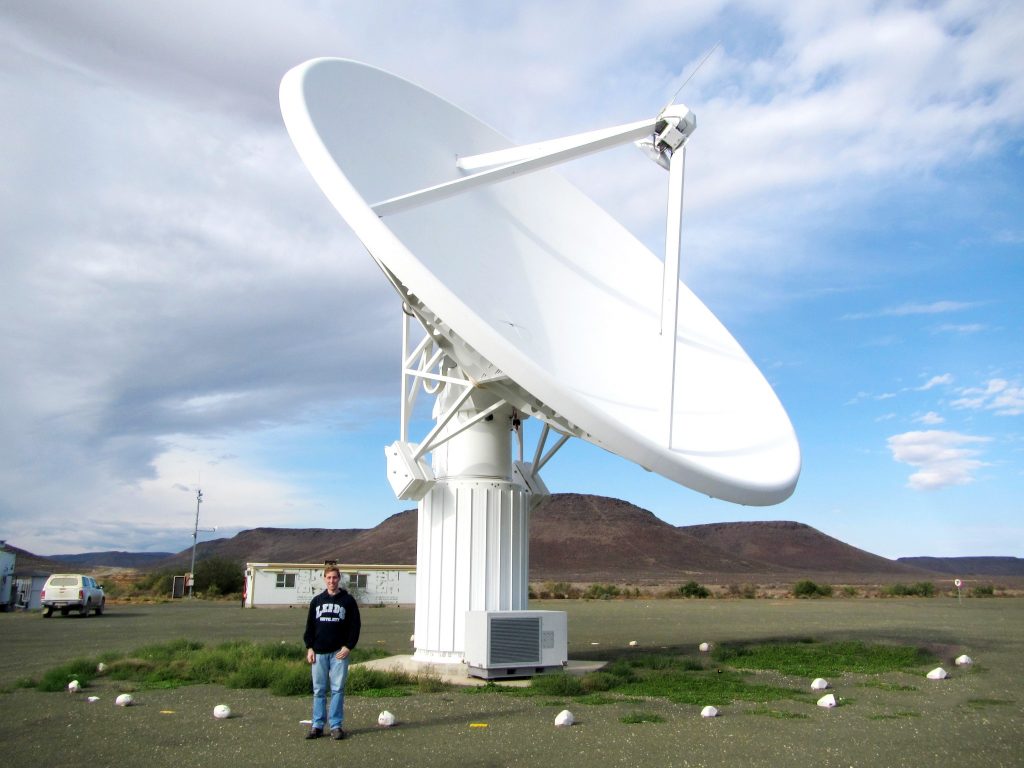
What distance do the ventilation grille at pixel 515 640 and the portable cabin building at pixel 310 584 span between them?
32.1 metres

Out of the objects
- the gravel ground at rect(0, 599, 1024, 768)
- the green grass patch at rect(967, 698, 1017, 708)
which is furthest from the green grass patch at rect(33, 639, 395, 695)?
Answer: the green grass patch at rect(967, 698, 1017, 708)

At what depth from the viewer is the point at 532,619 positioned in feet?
44.4

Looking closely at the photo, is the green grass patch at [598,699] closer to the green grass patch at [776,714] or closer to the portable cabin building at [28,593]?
the green grass patch at [776,714]

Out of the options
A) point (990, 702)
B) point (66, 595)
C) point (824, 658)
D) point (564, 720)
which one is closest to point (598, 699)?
point (564, 720)

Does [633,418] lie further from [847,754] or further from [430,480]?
[847,754]

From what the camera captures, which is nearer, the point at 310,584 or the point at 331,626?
the point at 331,626

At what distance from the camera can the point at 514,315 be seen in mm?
13438

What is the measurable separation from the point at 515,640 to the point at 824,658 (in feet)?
20.8

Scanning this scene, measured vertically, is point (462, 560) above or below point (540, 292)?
below

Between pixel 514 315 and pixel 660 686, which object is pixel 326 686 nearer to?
pixel 660 686

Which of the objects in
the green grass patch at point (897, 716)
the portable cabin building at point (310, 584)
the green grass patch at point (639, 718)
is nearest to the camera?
the green grass patch at point (639, 718)

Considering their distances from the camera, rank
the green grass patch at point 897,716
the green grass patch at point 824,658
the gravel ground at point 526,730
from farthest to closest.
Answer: the green grass patch at point 824,658 → the green grass patch at point 897,716 → the gravel ground at point 526,730

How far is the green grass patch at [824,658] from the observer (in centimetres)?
→ 1483

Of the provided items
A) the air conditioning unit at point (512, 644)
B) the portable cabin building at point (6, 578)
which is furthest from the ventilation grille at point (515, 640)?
the portable cabin building at point (6, 578)
